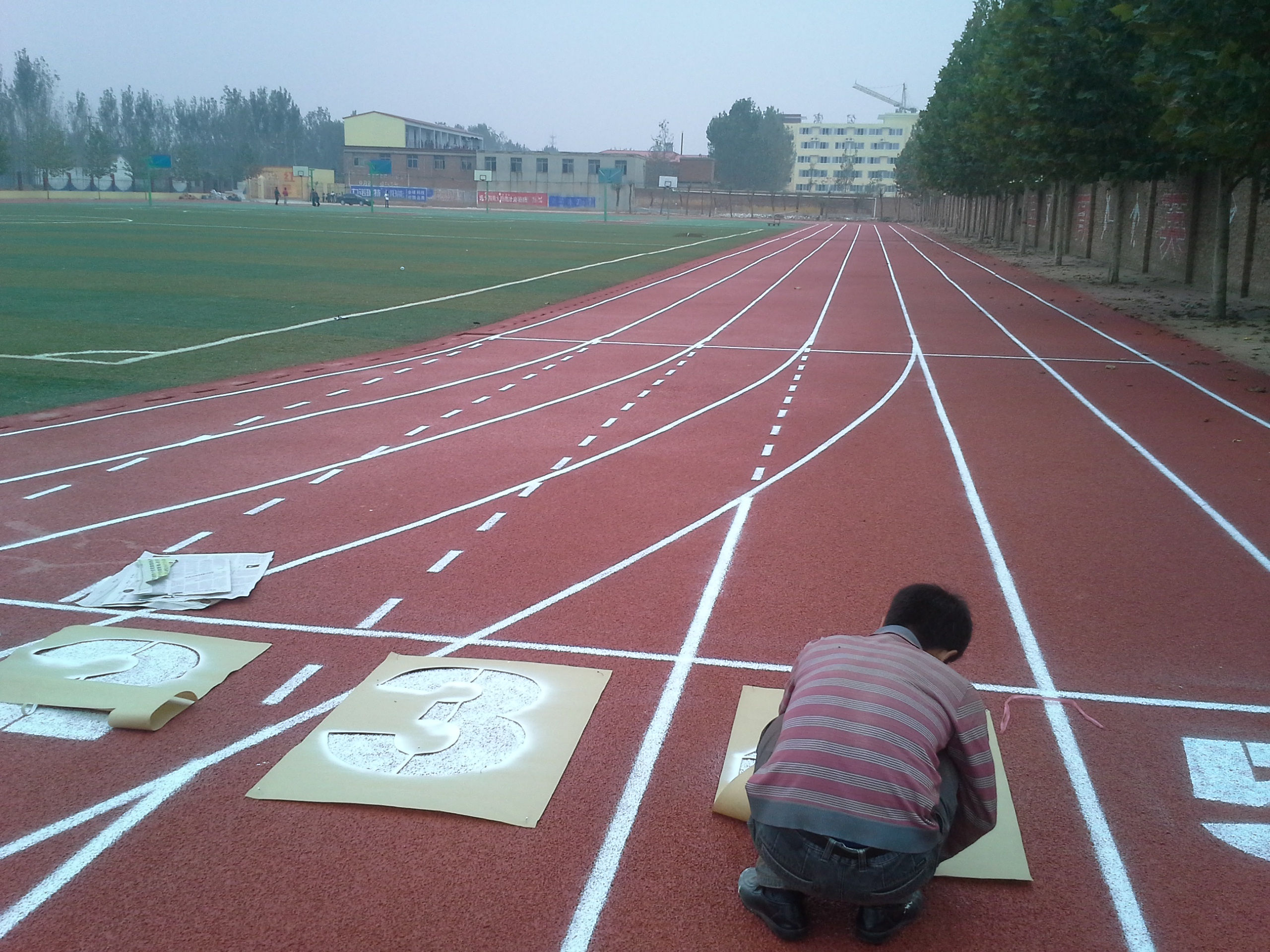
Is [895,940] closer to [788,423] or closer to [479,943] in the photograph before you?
[479,943]

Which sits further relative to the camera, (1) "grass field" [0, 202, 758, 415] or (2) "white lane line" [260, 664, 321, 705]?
(1) "grass field" [0, 202, 758, 415]

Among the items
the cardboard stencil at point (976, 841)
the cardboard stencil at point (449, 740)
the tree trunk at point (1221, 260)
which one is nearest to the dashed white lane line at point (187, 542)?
the cardboard stencil at point (449, 740)

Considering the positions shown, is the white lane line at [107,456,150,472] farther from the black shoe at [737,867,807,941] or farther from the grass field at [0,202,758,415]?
the black shoe at [737,867,807,941]

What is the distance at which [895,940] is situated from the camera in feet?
12.3

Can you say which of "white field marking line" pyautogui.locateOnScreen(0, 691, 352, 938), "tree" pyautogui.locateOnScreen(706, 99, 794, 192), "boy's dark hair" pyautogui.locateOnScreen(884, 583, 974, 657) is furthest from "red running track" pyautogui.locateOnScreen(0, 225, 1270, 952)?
"tree" pyautogui.locateOnScreen(706, 99, 794, 192)

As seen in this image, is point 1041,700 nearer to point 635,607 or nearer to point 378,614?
point 635,607

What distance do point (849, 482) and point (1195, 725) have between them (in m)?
4.70

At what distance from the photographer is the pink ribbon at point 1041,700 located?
5.41 metres

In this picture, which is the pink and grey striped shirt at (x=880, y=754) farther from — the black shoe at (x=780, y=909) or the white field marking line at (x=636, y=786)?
the white field marking line at (x=636, y=786)

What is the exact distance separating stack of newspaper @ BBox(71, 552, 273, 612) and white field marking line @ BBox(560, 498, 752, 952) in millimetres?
2942

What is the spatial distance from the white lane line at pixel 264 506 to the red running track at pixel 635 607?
76 millimetres

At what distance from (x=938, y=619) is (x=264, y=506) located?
6.42m

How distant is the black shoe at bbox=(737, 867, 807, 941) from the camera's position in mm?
3693

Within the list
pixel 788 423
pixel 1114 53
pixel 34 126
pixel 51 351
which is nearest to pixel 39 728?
pixel 788 423
